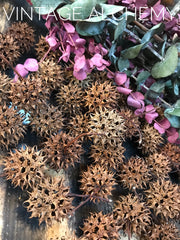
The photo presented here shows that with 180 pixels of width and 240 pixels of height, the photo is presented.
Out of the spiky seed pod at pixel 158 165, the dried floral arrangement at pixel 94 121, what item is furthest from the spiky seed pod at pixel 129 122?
the spiky seed pod at pixel 158 165

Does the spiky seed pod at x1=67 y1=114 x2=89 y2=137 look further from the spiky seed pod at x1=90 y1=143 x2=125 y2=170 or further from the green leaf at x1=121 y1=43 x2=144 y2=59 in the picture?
the green leaf at x1=121 y1=43 x2=144 y2=59

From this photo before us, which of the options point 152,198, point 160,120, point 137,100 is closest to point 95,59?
point 137,100

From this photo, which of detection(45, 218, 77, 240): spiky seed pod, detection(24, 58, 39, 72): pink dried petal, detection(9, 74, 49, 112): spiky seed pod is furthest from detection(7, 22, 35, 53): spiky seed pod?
detection(45, 218, 77, 240): spiky seed pod

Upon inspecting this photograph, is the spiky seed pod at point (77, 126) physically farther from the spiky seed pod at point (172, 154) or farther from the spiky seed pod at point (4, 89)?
the spiky seed pod at point (172, 154)

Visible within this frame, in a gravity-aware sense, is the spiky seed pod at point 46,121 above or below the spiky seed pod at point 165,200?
above

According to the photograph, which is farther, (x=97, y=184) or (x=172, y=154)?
(x=172, y=154)

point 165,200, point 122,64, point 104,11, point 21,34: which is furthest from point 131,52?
point 165,200

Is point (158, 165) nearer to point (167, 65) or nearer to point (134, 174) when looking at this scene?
point (134, 174)
